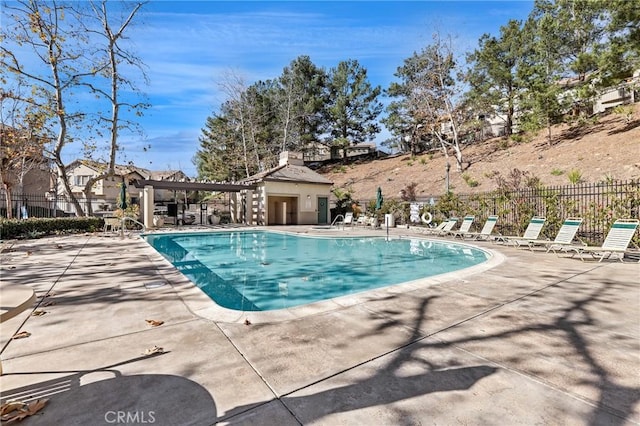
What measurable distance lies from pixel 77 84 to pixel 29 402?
18904 mm

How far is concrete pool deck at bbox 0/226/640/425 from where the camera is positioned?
2152mm

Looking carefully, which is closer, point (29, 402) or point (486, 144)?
point (29, 402)

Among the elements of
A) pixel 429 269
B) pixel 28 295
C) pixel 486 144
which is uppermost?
pixel 486 144

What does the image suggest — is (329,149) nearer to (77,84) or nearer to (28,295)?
(77,84)

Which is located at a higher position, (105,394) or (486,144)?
(486,144)

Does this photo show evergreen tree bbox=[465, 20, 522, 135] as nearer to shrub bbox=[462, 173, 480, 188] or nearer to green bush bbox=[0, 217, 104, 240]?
shrub bbox=[462, 173, 480, 188]

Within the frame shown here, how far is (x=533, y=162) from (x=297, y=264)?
2188 centimetres

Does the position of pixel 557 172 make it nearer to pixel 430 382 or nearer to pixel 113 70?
pixel 430 382

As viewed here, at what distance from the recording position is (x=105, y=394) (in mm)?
2311

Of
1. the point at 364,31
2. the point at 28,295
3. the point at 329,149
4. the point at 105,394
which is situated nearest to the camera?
the point at 28,295

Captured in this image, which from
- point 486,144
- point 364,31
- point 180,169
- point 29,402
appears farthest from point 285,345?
point 180,169

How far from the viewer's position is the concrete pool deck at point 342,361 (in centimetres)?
215

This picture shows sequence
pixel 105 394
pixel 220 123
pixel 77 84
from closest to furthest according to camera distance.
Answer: pixel 105 394
pixel 77 84
pixel 220 123
